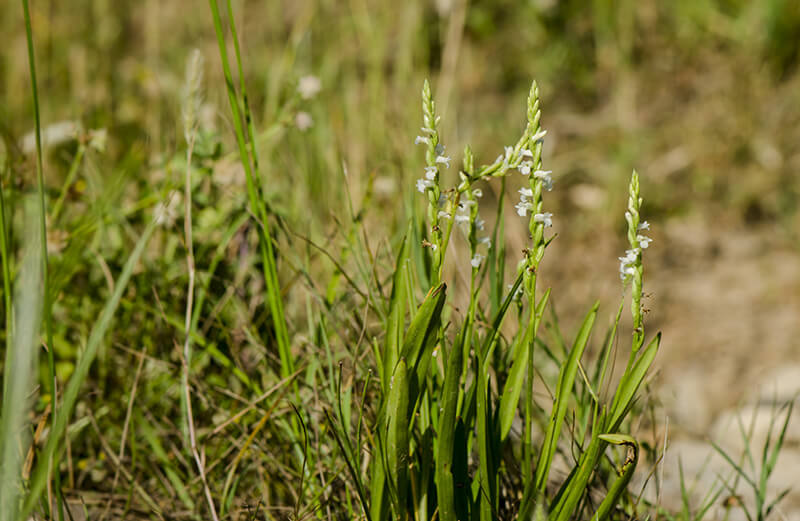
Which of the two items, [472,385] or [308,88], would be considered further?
[308,88]

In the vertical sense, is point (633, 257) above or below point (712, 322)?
below

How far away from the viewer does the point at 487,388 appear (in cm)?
86

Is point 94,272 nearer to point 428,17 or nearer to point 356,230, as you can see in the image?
point 356,230

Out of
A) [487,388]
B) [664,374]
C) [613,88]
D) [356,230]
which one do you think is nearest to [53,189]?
[356,230]

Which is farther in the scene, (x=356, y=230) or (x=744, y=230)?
(x=744, y=230)

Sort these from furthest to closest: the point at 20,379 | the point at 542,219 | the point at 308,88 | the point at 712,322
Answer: the point at 712,322 → the point at 308,88 → the point at 542,219 → the point at 20,379

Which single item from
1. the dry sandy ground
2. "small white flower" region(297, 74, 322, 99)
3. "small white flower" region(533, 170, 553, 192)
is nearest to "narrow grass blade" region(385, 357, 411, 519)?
"small white flower" region(533, 170, 553, 192)

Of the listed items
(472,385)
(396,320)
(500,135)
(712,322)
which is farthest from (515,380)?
(500,135)

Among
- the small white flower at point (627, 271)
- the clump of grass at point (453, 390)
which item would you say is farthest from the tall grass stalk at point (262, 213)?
the small white flower at point (627, 271)

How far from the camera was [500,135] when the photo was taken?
2.88m

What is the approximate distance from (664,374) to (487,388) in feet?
4.16

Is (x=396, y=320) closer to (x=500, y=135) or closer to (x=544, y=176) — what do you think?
(x=544, y=176)

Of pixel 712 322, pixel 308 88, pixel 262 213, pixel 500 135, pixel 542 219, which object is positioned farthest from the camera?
pixel 500 135

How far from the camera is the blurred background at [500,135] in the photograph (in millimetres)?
1575
